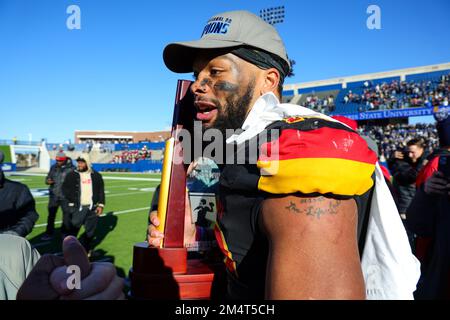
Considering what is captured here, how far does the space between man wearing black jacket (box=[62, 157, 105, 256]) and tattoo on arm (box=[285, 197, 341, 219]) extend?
5.93m

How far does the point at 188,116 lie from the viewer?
1526 mm

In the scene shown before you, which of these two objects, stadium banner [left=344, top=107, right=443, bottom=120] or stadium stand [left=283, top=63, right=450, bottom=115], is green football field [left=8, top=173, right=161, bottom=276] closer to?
stadium banner [left=344, top=107, right=443, bottom=120]

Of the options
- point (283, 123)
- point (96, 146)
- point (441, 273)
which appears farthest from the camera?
point (96, 146)

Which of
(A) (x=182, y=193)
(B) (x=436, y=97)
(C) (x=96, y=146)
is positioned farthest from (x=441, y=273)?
(C) (x=96, y=146)

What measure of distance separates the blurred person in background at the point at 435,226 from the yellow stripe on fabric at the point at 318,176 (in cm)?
190

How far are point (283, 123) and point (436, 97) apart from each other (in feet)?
124

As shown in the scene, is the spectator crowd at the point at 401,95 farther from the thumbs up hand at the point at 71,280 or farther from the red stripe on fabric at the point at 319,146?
the thumbs up hand at the point at 71,280

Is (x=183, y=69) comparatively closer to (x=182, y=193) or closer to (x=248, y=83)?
(x=248, y=83)

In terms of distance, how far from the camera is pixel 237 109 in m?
1.36

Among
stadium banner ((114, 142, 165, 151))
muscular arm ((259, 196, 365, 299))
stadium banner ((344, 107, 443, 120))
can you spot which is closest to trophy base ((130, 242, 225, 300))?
muscular arm ((259, 196, 365, 299))

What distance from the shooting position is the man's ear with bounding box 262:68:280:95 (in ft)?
4.53

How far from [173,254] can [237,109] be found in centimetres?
66

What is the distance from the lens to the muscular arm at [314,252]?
0.80 metres

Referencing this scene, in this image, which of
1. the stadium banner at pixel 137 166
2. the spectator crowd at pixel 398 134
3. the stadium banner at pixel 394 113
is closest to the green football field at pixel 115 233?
the stadium banner at pixel 137 166
